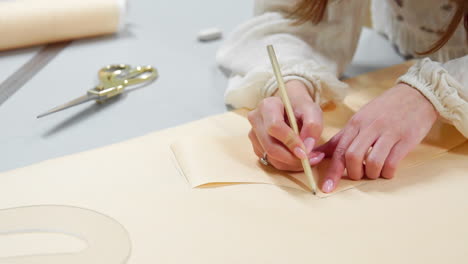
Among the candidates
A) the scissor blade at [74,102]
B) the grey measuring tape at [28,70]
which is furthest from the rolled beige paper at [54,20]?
the scissor blade at [74,102]

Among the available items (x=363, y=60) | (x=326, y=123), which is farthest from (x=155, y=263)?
(x=363, y=60)

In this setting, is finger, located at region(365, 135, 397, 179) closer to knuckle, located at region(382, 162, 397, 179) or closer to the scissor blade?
knuckle, located at region(382, 162, 397, 179)

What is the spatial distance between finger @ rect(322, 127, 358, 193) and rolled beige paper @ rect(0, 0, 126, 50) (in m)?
0.60

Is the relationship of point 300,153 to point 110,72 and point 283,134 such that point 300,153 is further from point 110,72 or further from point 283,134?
point 110,72

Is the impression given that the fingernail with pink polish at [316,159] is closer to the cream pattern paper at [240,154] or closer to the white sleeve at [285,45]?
the cream pattern paper at [240,154]

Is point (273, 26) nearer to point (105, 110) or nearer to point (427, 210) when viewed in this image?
point (105, 110)

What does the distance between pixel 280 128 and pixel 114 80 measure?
0.35m

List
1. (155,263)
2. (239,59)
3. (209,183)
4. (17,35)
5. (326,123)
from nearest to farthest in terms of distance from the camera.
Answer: (155,263), (209,183), (326,123), (239,59), (17,35)

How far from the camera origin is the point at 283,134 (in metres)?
0.58

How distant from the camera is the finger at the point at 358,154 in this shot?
586mm

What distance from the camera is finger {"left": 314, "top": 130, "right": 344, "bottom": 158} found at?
632mm

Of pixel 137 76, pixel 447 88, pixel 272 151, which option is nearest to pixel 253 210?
pixel 272 151

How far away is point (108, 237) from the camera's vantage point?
1.71 feet

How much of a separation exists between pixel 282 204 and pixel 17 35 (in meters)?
0.67
